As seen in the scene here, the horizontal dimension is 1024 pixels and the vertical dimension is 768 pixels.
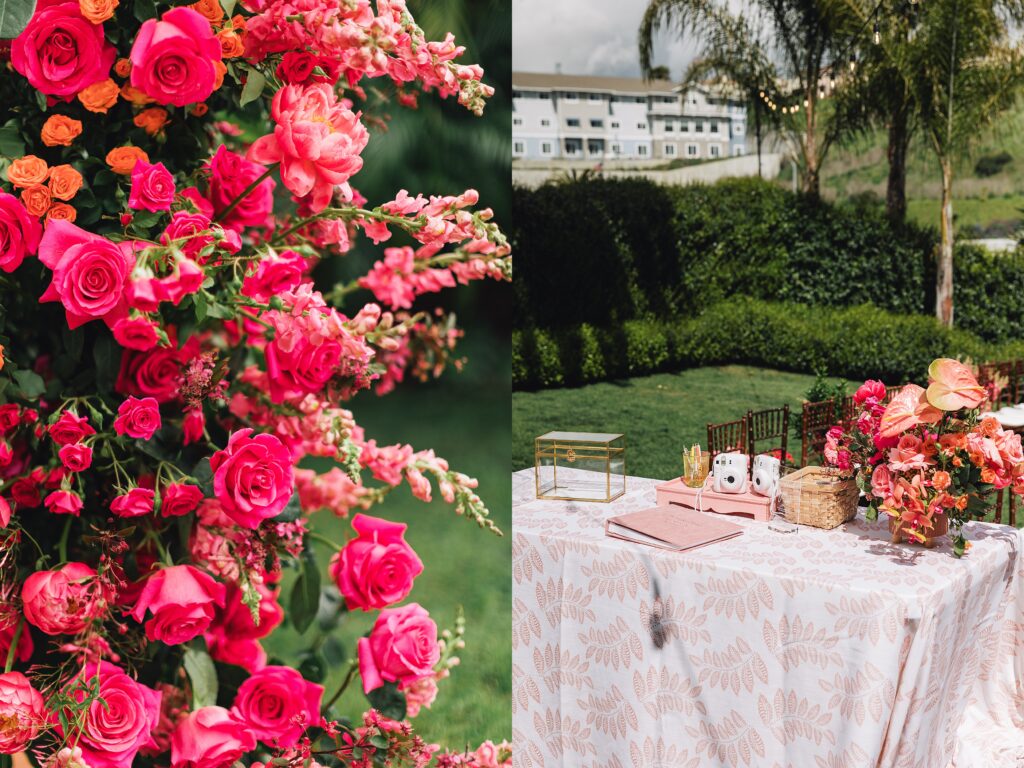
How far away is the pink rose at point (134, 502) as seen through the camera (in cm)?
84

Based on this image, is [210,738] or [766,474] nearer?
[210,738]

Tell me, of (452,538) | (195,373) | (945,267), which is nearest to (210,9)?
(195,373)

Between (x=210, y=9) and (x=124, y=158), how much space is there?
0.51ft

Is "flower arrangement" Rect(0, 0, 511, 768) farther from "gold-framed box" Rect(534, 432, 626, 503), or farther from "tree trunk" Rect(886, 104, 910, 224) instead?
"tree trunk" Rect(886, 104, 910, 224)

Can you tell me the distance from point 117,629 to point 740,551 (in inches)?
58.1

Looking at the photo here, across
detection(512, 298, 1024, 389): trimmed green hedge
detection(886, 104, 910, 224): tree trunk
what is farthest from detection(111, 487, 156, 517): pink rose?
detection(886, 104, 910, 224): tree trunk

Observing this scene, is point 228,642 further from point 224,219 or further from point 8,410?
point 224,219

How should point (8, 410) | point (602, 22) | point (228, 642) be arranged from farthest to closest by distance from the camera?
point (602, 22) → point (228, 642) → point (8, 410)

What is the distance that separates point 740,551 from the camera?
2064 millimetres

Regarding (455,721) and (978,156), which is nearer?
(455,721)

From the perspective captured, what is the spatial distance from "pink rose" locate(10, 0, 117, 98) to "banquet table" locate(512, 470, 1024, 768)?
161cm

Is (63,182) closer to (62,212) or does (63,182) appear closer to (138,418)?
(62,212)

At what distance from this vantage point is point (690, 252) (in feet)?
25.9

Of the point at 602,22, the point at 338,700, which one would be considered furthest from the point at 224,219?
the point at 602,22
